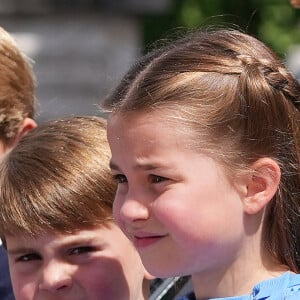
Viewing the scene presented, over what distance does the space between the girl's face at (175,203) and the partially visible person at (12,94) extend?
122cm

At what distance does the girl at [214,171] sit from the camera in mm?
1923

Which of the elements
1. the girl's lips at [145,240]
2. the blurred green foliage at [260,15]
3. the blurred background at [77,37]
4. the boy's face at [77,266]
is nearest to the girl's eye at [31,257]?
the boy's face at [77,266]

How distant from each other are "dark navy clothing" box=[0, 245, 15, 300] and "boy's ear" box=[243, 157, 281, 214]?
1025mm

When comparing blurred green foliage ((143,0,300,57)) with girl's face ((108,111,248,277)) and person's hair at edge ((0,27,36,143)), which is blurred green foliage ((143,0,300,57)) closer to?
person's hair at edge ((0,27,36,143))

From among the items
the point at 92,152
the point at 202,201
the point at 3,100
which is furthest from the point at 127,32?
the point at 202,201

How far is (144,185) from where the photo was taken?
196 cm

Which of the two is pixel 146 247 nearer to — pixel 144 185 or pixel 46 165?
pixel 144 185

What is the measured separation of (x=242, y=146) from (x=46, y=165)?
63cm

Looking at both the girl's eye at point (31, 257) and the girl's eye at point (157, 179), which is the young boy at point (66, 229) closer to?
the girl's eye at point (31, 257)

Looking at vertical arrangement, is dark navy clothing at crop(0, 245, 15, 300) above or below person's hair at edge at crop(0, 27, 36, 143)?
below

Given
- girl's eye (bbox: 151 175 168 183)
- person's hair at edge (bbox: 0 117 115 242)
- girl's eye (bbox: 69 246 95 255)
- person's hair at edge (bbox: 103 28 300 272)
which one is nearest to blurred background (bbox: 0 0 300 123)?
person's hair at edge (bbox: 0 117 115 242)

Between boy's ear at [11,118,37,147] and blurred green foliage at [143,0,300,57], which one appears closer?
boy's ear at [11,118,37,147]

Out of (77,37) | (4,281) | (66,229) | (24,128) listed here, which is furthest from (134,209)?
(77,37)

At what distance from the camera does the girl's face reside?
191 cm
